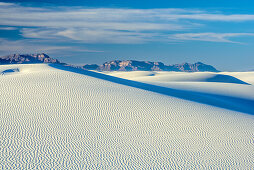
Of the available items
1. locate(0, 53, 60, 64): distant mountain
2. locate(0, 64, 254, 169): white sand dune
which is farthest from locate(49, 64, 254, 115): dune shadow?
locate(0, 53, 60, 64): distant mountain

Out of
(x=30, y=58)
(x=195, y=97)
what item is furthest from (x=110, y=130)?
(x=30, y=58)

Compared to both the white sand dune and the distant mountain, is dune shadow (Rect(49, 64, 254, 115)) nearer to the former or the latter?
the white sand dune

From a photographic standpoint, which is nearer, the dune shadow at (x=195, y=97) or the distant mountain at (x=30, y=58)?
the dune shadow at (x=195, y=97)

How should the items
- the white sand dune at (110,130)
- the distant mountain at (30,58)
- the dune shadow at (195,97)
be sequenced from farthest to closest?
the distant mountain at (30,58), the dune shadow at (195,97), the white sand dune at (110,130)

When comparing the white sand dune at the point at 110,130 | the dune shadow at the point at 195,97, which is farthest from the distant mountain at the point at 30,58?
A: the white sand dune at the point at 110,130

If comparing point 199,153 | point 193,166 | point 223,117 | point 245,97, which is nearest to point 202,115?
point 223,117

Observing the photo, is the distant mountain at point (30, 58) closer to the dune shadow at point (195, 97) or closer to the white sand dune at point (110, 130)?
the dune shadow at point (195, 97)

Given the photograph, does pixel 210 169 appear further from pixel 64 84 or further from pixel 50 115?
pixel 64 84

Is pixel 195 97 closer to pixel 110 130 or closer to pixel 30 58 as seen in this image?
pixel 110 130
